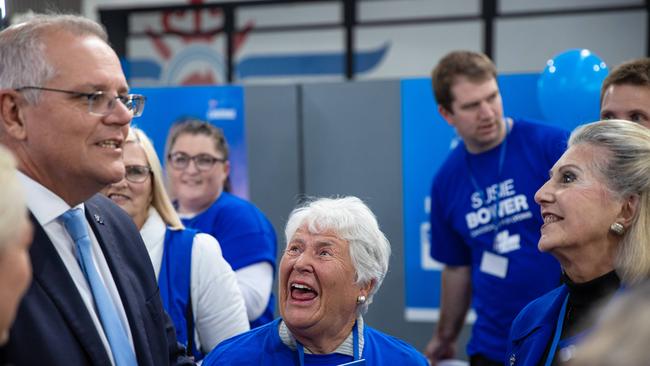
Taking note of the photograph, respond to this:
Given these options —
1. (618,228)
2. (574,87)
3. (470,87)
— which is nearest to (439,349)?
(470,87)

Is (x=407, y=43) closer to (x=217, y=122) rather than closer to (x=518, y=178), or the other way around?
(x=217, y=122)

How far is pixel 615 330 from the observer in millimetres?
895

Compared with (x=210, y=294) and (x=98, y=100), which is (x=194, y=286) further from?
(x=98, y=100)

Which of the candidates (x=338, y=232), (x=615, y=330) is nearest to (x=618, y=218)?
(x=338, y=232)

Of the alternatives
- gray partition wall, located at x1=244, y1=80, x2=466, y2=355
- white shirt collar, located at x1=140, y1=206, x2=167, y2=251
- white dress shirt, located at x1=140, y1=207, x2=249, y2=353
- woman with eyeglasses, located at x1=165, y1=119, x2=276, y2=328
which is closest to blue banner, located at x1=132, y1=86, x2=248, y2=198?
gray partition wall, located at x1=244, y1=80, x2=466, y2=355

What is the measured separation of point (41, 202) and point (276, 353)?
31.1 inches

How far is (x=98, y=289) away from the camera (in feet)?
5.14

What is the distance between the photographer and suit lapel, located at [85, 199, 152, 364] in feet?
5.37

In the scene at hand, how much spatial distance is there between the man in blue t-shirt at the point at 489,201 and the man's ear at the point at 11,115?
1986 mm

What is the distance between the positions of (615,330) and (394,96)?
11.9 ft

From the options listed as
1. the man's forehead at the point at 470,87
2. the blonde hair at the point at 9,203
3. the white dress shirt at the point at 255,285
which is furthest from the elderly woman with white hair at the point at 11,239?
the man's forehead at the point at 470,87

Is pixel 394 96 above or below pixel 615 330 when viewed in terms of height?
above

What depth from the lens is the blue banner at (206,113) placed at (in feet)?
15.1

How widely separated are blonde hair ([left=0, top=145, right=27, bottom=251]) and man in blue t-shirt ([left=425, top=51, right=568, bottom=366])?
2.26 metres
